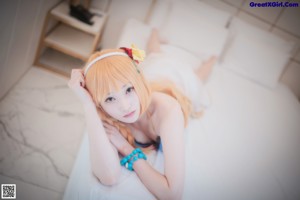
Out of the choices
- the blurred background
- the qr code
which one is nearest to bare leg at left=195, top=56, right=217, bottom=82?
the blurred background

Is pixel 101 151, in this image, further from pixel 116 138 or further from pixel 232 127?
pixel 232 127

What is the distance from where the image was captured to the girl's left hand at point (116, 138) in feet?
4.17

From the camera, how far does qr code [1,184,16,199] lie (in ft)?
4.68

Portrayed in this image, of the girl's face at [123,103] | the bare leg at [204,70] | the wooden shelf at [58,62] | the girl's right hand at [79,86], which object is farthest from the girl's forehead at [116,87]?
the wooden shelf at [58,62]

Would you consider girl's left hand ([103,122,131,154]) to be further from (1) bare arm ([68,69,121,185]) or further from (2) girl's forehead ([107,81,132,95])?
(2) girl's forehead ([107,81,132,95])

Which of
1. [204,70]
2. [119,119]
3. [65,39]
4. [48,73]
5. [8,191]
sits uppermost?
[204,70]

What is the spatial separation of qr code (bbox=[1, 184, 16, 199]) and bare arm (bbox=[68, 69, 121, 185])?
0.64 m

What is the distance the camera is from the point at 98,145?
115 centimetres

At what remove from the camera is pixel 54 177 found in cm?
168

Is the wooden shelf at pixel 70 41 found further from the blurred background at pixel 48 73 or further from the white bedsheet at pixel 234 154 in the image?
the white bedsheet at pixel 234 154

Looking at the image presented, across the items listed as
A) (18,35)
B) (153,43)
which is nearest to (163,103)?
(153,43)

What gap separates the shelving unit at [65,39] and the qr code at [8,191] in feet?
4.08

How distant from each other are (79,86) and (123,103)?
20 centimetres

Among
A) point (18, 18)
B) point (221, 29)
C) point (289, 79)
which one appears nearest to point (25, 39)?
point (18, 18)
